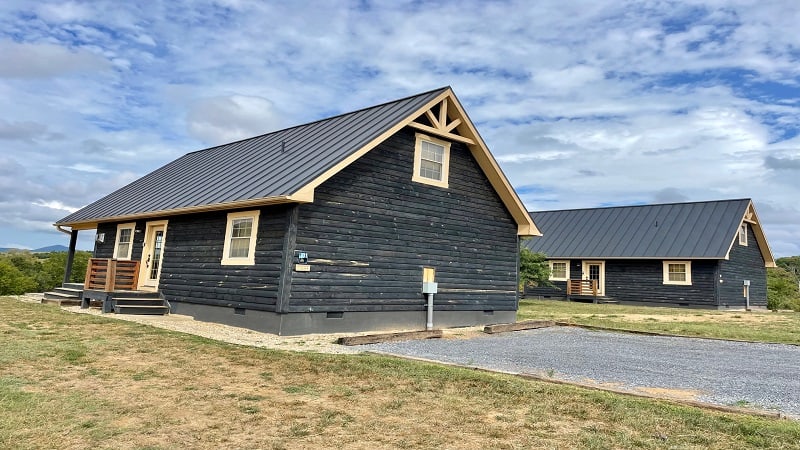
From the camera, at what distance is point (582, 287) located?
114 ft

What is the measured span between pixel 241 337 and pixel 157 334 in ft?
5.37

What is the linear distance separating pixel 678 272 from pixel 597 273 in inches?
181

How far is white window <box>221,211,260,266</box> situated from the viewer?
1380 centimetres

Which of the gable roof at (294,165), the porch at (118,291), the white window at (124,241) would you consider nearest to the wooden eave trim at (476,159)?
the gable roof at (294,165)

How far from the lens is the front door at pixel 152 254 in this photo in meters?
17.4

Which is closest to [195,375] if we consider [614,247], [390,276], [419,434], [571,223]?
[419,434]

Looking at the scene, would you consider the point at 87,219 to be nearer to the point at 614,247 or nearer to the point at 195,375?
the point at 195,375

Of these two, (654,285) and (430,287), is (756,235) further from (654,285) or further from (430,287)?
(430,287)

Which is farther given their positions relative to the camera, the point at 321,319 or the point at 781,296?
the point at 781,296

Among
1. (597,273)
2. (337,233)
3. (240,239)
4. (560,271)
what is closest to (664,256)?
(597,273)

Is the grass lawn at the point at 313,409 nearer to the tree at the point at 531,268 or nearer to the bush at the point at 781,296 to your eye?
the tree at the point at 531,268

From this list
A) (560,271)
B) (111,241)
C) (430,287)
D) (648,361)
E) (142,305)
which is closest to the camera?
(648,361)

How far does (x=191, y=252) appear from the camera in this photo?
15852mm

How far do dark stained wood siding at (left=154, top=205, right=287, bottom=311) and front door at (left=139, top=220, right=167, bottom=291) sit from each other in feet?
1.88
